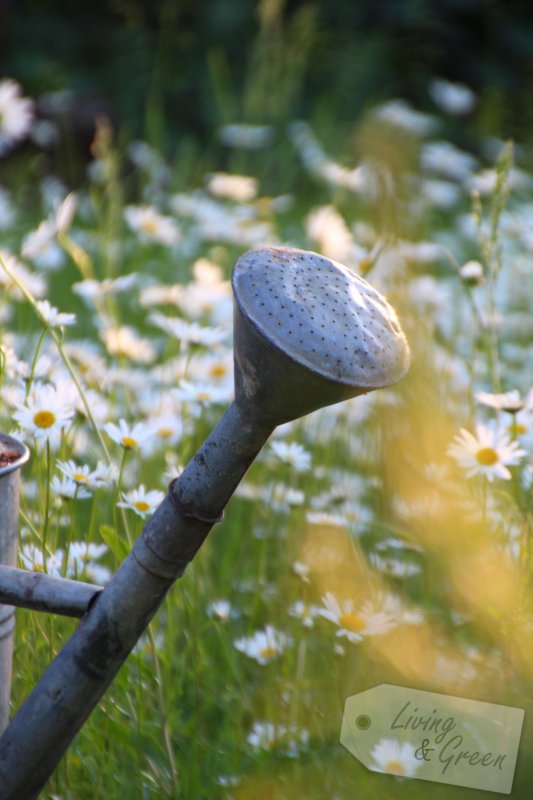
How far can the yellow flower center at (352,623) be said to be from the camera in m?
0.91

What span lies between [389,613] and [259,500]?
0.46 m

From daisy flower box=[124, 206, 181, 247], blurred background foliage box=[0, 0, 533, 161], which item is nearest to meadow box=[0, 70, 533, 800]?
daisy flower box=[124, 206, 181, 247]

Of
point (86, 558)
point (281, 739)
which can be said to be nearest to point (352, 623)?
point (281, 739)

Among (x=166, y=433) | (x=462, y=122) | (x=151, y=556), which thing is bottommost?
(x=462, y=122)

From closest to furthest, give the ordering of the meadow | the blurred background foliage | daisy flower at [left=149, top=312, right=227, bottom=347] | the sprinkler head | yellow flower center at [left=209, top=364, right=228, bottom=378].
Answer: the sprinkler head
the meadow
daisy flower at [left=149, top=312, right=227, bottom=347]
yellow flower center at [left=209, top=364, right=228, bottom=378]
the blurred background foliage

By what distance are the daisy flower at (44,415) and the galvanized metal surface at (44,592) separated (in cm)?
24

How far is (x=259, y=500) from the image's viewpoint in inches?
55.3

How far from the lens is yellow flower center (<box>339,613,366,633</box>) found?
3.00ft

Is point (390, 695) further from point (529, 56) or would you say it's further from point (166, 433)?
point (529, 56)

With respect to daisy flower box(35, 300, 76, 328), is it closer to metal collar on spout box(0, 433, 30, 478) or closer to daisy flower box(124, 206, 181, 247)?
metal collar on spout box(0, 433, 30, 478)

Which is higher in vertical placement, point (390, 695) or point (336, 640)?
point (390, 695)

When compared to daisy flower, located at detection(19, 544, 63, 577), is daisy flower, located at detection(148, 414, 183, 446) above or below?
below

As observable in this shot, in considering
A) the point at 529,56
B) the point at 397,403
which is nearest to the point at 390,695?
the point at 397,403

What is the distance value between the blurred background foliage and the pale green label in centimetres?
336
